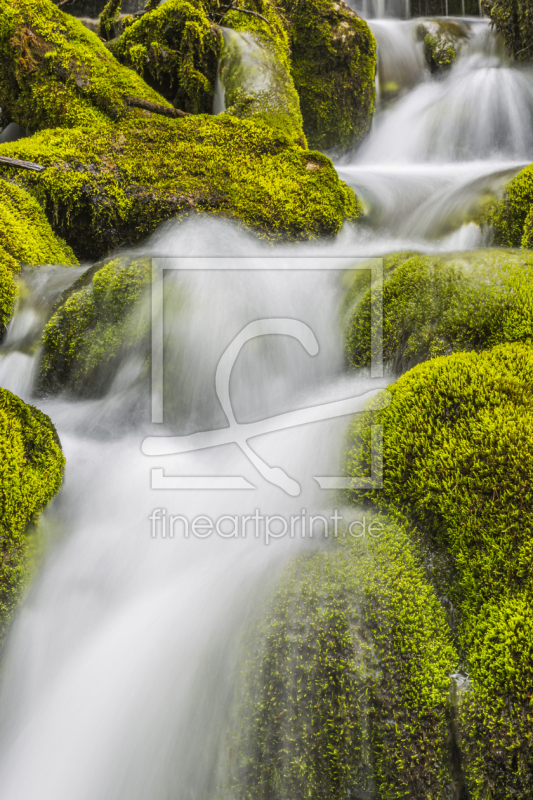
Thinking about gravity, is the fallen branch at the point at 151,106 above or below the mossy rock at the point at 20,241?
above

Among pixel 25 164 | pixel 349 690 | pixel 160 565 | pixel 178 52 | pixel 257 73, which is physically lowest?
pixel 160 565

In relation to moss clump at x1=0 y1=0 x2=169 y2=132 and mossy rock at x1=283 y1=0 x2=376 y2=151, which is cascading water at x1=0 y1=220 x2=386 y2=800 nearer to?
moss clump at x1=0 y1=0 x2=169 y2=132

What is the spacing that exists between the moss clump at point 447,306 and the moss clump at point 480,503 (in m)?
0.29

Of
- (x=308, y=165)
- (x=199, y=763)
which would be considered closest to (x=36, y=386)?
(x=199, y=763)

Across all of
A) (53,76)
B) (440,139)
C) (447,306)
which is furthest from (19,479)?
(440,139)

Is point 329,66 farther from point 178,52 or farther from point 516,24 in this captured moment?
point 516,24

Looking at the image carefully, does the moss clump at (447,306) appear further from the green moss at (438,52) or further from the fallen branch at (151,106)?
the green moss at (438,52)

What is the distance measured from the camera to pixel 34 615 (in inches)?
96.4

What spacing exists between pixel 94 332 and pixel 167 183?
6.83 feet

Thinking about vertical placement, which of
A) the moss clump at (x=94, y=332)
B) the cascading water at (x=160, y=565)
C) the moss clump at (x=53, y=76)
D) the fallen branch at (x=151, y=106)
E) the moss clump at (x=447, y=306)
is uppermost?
the moss clump at (x=53, y=76)

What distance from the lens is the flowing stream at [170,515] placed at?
204 cm

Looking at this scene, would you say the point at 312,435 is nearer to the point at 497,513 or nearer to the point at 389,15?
the point at 497,513

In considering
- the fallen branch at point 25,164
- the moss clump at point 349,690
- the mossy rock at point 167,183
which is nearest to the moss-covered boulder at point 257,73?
the mossy rock at point 167,183

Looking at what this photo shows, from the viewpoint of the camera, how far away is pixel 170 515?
2.81 meters
